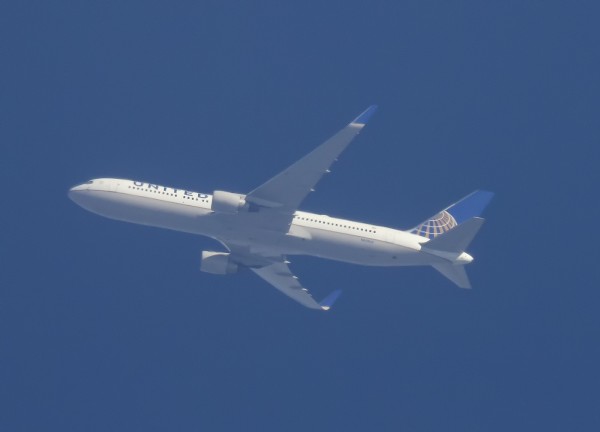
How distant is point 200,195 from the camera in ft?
243

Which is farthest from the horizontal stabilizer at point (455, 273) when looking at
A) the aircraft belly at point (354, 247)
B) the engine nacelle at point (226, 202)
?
the engine nacelle at point (226, 202)

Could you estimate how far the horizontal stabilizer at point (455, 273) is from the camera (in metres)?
73.2

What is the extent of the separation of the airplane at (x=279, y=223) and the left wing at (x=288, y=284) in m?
6.49

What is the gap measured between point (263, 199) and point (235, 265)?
897 centimetres

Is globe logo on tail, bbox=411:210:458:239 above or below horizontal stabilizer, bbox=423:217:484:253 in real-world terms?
above

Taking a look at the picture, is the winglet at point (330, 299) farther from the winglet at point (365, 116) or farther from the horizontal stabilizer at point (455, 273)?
the winglet at point (365, 116)

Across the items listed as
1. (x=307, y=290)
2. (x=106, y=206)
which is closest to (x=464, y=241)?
(x=307, y=290)

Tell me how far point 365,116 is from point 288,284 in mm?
19679

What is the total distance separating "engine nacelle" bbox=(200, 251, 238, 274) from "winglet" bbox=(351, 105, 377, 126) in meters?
16.8

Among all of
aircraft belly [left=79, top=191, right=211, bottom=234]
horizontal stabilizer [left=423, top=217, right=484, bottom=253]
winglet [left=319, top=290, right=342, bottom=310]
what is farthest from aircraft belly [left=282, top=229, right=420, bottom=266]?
winglet [left=319, top=290, right=342, bottom=310]

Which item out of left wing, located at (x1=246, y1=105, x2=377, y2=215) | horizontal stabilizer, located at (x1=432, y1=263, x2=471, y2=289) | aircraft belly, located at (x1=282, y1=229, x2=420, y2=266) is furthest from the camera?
horizontal stabilizer, located at (x1=432, y1=263, x2=471, y2=289)

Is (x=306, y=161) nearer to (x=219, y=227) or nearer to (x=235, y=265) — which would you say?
(x=219, y=227)

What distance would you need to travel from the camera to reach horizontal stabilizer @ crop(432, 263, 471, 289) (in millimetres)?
73250

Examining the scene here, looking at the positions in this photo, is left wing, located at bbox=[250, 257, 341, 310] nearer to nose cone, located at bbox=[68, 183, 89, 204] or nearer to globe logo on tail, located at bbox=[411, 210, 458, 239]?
globe logo on tail, located at bbox=[411, 210, 458, 239]
